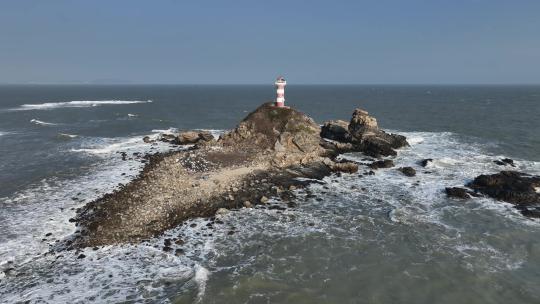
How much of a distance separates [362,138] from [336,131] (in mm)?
4122

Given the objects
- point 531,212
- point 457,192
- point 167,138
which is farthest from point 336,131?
point 531,212

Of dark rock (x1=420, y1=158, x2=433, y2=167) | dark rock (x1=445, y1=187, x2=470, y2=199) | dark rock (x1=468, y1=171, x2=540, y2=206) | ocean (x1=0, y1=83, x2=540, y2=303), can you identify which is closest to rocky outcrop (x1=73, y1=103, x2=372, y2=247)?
ocean (x1=0, y1=83, x2=540, y2=303)

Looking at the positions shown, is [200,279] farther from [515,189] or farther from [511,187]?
[511,187]

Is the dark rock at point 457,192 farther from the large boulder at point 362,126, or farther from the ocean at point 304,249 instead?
the large boulder at point 362,126

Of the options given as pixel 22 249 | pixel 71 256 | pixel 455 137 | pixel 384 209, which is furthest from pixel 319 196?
pixel 455 137

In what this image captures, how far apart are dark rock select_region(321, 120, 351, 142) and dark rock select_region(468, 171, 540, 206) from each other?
1577 centimetres

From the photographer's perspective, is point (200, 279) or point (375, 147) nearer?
point (200, 279)

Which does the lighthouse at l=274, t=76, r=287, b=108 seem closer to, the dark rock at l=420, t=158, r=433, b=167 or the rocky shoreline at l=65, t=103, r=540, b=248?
the rocky shoreline at l=65, t=103, r=540, b=248

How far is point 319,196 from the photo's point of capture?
91.7ft

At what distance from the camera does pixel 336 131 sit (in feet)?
147

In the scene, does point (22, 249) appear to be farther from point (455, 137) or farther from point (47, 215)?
point (455, 137)

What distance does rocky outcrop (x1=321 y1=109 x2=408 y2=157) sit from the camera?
39.8m

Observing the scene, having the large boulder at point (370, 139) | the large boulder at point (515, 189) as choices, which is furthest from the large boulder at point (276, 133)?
the large boulder at point (515, 189)

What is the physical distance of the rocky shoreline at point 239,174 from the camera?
23156mm
